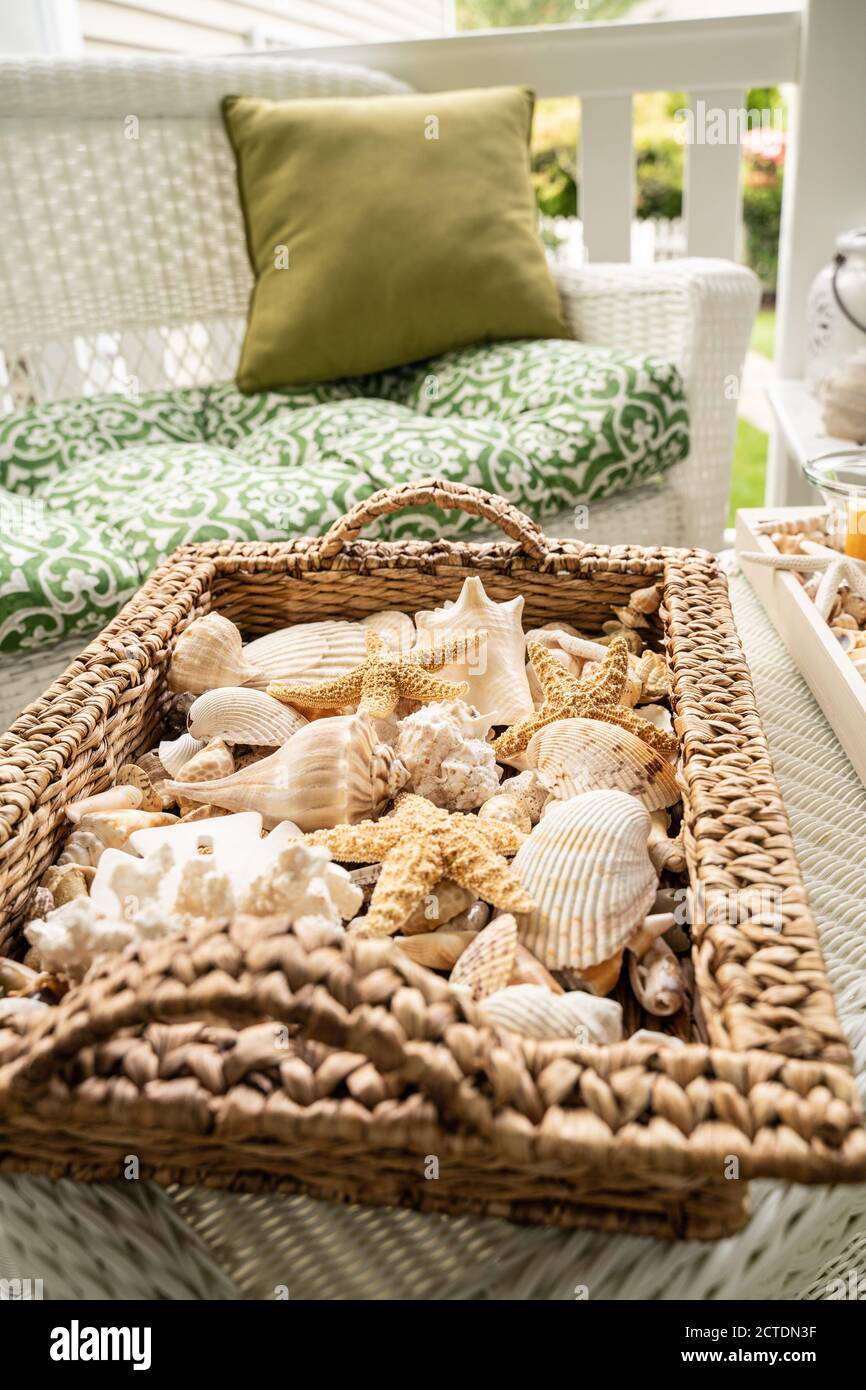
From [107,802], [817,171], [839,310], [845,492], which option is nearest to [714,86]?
[817,171]

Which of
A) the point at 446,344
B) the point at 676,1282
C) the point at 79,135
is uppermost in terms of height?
the point at 79,135

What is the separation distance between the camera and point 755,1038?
0.43 metres

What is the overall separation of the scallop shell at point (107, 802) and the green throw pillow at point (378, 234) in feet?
4.37

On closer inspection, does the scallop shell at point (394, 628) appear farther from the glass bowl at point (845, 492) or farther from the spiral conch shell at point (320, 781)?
the glass bowl at point (845, 492)

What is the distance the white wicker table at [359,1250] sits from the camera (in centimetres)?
45

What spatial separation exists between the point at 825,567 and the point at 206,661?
560 mm

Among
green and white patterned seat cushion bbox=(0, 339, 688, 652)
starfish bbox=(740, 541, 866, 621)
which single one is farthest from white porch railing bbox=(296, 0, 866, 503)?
starfish bbox=(740, 541, 866, 621)

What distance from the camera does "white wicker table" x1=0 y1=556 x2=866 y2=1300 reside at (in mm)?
446

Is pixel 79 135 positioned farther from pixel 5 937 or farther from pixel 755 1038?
pixel 755 1038

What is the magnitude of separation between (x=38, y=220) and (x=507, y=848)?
5.56 ft

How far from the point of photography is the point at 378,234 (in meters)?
1.84

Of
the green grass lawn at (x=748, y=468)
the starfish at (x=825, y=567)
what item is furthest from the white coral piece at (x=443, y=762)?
the green grass lawn at (x=748, y=468)
